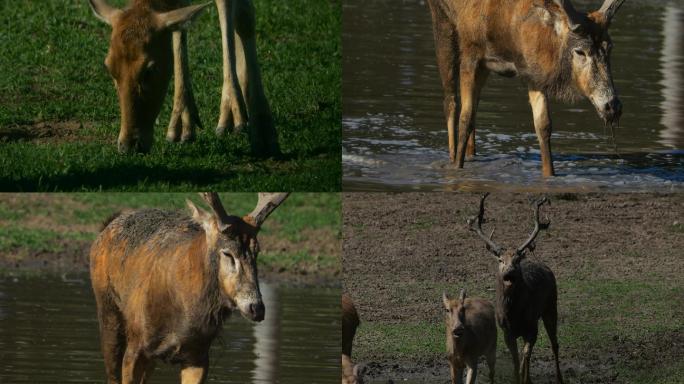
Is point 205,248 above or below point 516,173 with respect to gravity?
above

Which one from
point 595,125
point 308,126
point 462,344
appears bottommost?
point 462,344

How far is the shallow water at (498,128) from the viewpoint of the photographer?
11.5 metres

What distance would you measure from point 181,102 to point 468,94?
2.48 metres

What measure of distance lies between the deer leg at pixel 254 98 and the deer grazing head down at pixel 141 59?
0.78 metres

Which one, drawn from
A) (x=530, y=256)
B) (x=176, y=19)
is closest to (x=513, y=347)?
(x=530, y=256)

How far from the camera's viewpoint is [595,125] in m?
13.8

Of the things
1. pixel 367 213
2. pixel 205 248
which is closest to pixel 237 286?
pixel 205 248

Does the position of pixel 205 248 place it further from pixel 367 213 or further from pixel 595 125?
pixel 367 213

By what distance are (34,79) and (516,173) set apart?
5302 millimetres

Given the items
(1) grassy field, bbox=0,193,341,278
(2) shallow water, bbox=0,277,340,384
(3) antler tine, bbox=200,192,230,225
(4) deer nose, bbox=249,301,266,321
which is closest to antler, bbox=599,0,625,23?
(2) shallow water, bbox=0,277,340,384

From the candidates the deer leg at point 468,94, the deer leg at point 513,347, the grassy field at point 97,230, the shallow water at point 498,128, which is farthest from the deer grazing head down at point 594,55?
the grassy field at point 97,230

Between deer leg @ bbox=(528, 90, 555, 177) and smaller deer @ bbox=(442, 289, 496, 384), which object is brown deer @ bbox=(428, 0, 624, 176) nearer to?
deer leg @ bbox=(528, 90, 555, 177)

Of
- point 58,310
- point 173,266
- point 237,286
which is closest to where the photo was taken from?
point 237,286

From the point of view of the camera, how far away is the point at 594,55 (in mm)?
9938
